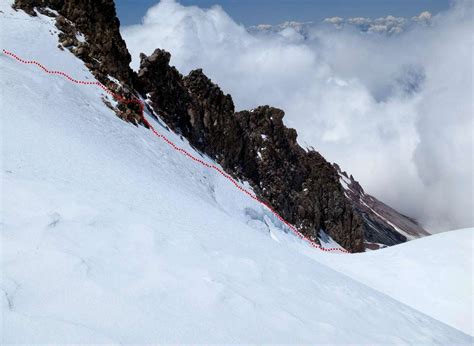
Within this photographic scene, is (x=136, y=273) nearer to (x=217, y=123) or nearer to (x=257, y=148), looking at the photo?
(x=217, y=123)

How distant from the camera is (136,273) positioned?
21.3 ft

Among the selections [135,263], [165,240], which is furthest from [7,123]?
[135,263]

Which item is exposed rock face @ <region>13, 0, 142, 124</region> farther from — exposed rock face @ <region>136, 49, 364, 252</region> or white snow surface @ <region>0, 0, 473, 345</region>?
white snow surface @ <region>0, 0, 473, 345</region>

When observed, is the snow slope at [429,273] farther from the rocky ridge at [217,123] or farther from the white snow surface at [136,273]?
the rocky ridge at [217,123]

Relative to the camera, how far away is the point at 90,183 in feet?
33.0

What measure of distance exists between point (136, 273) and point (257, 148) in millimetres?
59079

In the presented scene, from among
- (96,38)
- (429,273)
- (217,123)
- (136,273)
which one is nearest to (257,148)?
(217,123)

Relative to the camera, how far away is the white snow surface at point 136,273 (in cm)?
519

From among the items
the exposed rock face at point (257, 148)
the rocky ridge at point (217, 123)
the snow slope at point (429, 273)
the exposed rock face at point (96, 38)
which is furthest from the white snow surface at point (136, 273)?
the exposed rock face at point (257, 148)

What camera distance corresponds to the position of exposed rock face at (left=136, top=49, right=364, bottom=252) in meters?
45.3

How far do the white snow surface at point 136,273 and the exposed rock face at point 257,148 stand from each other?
92.9ft

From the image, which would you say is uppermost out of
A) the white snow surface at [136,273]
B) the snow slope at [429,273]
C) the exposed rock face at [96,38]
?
the exposed rock face at [96,38]

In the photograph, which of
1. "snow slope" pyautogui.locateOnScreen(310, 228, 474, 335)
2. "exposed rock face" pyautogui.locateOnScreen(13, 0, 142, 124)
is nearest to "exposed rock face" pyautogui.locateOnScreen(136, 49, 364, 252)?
"exposed rock face" pyautogui.locateOnScreen(13, 0, 142, 124)

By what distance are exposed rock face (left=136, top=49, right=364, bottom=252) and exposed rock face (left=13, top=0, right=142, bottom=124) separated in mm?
4950
